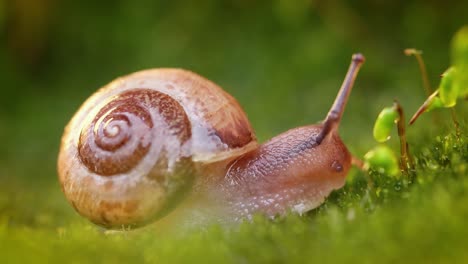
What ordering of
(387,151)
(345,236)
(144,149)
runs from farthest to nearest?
(144,149), (387,151), (345,236)

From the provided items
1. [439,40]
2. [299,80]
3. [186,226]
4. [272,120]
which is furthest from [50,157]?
[439,40]

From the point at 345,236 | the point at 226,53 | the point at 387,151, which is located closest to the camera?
the point at 345,236

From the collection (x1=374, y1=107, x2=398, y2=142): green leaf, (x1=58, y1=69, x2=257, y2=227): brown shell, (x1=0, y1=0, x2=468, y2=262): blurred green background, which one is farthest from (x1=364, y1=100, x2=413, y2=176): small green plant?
(x1=0, y1=0, x2=468, y2=262): blurred green background

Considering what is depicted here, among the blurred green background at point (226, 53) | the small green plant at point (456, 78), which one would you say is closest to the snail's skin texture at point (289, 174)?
the small green plant at point (456, 78)

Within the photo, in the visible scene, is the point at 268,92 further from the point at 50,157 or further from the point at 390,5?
the point at 50,157

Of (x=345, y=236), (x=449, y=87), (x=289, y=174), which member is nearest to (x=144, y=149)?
(x=289, y=174)

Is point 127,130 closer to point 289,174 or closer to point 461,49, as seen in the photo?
point 289,174
